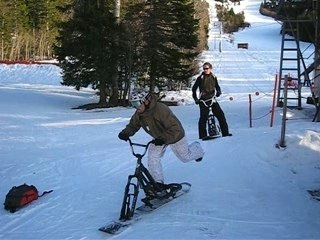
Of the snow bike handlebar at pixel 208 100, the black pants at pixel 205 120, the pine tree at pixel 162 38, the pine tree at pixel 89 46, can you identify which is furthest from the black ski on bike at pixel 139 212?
the pine tree at pixel 162 38

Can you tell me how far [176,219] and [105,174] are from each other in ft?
10.3

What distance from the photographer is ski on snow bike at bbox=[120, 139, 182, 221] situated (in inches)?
273

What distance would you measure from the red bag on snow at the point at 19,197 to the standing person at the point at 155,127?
2126 millimetres

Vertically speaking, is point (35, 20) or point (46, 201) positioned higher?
point (35, 20)

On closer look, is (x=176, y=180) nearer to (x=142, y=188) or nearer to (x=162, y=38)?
(x=142, y=188)

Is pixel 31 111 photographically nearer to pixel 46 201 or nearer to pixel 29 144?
pixel 29 144

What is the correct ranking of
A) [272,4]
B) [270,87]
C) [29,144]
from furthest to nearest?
[270,87] → [272,4] → [29,144]

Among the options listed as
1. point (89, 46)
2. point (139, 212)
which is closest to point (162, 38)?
point (89, 46)

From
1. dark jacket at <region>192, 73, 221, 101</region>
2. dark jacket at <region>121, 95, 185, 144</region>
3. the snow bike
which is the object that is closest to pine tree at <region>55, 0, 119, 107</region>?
dark jacket at <region>192, 73, 221, 101</region>

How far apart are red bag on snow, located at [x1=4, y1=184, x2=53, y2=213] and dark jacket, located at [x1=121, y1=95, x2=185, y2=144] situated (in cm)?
215

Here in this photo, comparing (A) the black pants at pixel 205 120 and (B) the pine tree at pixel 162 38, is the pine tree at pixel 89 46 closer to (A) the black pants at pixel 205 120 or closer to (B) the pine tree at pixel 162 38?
(B) the pine tree at pixel 162 38

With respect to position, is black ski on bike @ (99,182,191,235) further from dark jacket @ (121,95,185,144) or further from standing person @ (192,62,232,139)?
standing person @ (192,62,232,139)

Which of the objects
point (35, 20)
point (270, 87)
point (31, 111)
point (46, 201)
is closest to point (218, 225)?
point (46, 201)

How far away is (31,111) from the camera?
2259 centimetres
